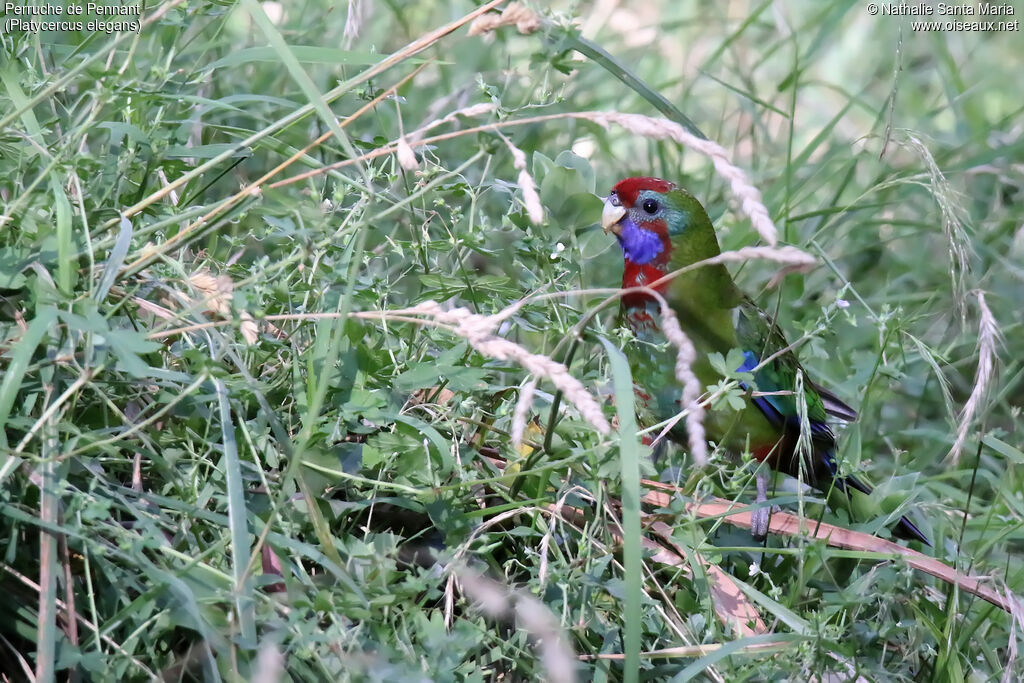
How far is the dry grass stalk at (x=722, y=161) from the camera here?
117cm

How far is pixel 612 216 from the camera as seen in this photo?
7.98ft

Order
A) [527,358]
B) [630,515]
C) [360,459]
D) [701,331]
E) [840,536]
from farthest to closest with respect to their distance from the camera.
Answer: [701,331] → [840,536] → [360,459] → [630,515] → [527,358]

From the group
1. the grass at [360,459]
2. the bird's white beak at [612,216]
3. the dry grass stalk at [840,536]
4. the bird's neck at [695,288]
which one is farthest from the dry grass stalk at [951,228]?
the bird's white beak at [612,216]

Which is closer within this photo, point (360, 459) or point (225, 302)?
point (225, 302)

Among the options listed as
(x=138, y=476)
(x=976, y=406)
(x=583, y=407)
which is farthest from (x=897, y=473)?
(x=138, y=476)

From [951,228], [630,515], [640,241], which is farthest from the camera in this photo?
[640,241]

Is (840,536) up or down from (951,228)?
down

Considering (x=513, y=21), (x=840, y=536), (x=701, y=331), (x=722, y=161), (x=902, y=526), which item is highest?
(x=513, y=21)

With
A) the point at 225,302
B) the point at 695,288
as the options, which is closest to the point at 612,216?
the point at 695,288

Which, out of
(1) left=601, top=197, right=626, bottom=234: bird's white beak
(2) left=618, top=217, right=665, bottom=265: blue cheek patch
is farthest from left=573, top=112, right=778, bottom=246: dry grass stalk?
(2) left=618, top=217, right=665, bottom=265: blue cheek patch

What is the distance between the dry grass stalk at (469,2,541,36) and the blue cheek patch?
1.11 meters

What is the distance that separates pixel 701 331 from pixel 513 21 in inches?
44.8

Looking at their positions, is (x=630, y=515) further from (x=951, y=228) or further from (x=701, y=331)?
(x=701, y=331)

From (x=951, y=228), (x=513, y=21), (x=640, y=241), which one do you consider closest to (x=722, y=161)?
(x=513, y=21)
